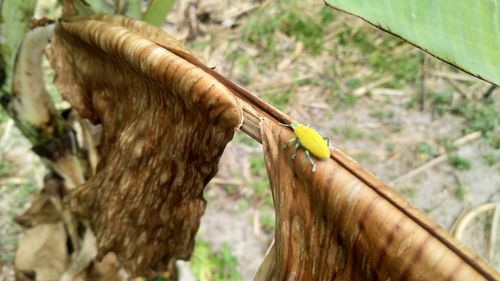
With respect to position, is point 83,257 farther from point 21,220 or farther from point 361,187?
point 361,187

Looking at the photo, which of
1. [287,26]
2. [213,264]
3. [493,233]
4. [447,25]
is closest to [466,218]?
[493,233]

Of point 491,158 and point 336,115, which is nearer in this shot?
point 491,158

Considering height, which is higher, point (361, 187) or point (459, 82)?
point (361, 187)

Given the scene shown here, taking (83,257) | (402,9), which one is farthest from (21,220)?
(402,9)

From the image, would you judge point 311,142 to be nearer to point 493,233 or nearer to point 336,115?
point 493,233

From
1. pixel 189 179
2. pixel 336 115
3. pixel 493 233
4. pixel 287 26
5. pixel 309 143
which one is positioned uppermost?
pixel 309 143

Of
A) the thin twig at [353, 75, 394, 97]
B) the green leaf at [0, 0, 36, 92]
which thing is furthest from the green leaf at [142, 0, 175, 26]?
the thin twig at [353, 75, 394, 97]

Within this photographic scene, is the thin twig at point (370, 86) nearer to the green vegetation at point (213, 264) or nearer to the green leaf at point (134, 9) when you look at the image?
the green vegetation at point (213, 264)
